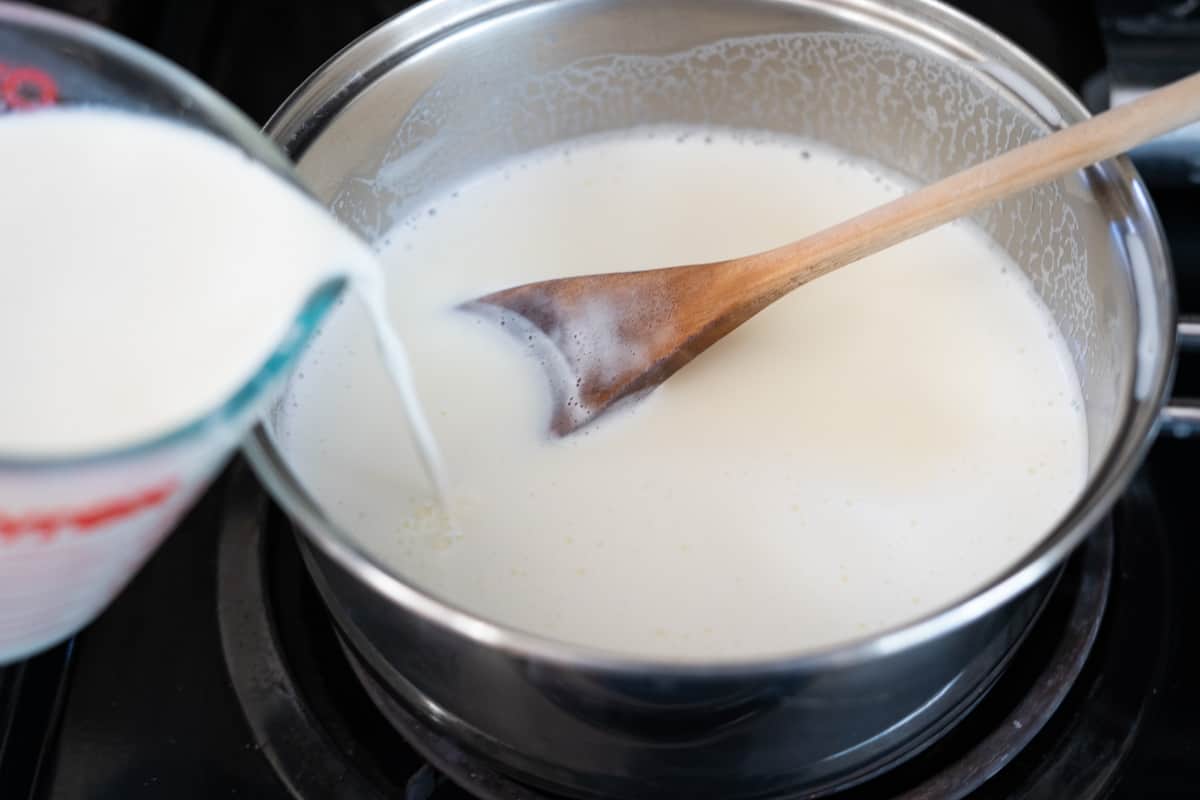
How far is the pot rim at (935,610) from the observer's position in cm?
66

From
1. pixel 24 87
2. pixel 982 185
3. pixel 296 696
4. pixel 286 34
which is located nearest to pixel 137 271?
pixel 24 87

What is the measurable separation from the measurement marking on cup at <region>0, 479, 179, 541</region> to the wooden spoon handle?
538 mm

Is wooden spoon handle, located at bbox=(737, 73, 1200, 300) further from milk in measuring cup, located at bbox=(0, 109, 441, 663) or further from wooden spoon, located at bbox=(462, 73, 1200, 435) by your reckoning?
milk in measuring cup, located at bbox=(0, 109, 441, 663)

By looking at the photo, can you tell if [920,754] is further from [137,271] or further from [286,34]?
[286,34]

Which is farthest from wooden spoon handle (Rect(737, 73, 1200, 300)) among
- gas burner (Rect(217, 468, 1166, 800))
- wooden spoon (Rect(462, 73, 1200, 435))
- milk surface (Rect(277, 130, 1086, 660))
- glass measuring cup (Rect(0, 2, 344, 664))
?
glass measuring cup (Rect(0, 2, 344, 664))

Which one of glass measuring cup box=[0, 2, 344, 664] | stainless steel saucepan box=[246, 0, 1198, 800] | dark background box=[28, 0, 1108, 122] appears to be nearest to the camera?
glass measuring cup box=[0, 2, 344, 664]

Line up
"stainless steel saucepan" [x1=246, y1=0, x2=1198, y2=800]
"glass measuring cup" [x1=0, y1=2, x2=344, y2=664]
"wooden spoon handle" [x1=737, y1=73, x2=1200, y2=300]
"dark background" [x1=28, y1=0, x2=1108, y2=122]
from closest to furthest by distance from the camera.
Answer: "glass measuring cup" [x1=0, y1=2, x2=344, y2=664], "stainless steel saucepan" [x1=246, y1=0, x2=1198, y2=800], "wooden spoon handle" [x1=737, y1=73, x2=1200, y2=300], "dark background" [x1=28, y1=0, x2=1108, y2=122]

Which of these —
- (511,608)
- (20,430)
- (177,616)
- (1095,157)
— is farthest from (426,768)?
(1095,157)

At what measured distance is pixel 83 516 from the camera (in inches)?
24.6

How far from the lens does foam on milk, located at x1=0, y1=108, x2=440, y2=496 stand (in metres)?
0.67

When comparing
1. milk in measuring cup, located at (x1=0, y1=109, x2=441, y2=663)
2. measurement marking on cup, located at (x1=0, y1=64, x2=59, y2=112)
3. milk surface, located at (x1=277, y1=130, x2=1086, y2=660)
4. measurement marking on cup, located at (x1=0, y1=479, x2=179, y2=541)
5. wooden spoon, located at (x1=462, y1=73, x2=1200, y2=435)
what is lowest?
milk surface, located at (x1=277, y1=130, x2=1086, y2=660)

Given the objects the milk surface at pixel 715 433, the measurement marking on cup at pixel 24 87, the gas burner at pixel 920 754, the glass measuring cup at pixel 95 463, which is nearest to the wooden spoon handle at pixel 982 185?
the milk surface at pixel 715 433

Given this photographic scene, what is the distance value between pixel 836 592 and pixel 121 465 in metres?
0.56

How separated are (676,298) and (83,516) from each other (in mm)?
550
